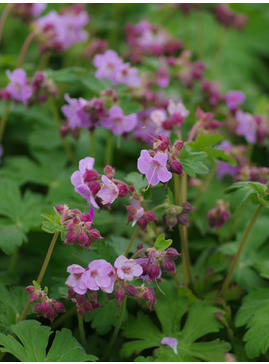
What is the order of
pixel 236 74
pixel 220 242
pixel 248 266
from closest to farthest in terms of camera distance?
pixel 248 266 < pixel 220 242 < pixel 236 74

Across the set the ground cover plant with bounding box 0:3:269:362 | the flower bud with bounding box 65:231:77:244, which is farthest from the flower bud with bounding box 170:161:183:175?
the flower bud with bounding box 65:231:77:244

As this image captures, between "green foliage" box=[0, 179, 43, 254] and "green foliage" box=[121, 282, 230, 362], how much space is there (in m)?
0.59

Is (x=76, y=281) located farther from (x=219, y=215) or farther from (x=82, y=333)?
(x=219, y=215)

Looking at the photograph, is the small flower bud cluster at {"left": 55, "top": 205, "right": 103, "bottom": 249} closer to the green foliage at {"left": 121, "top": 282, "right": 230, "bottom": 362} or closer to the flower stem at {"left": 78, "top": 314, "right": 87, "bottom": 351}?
the flower stem at {"left": 78, "top": 314, "right": 87, "bottom": 351}

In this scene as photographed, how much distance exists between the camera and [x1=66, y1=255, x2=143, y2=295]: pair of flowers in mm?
1421

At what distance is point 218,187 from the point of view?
101 inches

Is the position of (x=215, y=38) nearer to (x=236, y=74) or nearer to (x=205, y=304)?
(x=236, y=74)

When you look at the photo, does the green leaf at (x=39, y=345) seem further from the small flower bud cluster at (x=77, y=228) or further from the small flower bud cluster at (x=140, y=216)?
the small flower bud cluster at (x=140, y=216)

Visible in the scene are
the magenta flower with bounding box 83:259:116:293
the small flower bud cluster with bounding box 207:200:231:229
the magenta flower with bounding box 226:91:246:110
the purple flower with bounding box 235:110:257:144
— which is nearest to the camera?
the magenta flower with bounding box 83:259:116:293

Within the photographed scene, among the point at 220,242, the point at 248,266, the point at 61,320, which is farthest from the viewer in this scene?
the point at 220,242

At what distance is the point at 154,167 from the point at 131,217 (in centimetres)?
20

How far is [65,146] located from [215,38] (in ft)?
7.63

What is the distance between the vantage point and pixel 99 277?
4.69ft

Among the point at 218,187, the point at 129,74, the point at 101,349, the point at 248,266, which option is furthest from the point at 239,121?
the point at 101,349
